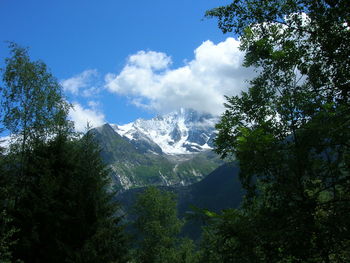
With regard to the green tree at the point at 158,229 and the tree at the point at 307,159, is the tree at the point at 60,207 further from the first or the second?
the green tree at the point at 158,229

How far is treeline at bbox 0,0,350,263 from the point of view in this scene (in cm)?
755

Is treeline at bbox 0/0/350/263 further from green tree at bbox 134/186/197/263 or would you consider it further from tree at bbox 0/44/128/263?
green tree at bbox 134/186/197/263

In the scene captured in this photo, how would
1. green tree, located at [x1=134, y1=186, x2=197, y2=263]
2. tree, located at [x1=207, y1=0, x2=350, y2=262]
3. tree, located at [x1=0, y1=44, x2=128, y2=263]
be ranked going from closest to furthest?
tree, located at [x1=207, y1=0, x2=350, y2=262], tree, located at [x1=0, y1=44, x2=128, y2=263], green tree, located at [x1=134, y1=186, x2=197, y2=263]

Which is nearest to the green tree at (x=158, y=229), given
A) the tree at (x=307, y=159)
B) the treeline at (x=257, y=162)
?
the treeline at (x=257, y=162)

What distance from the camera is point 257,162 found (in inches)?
332

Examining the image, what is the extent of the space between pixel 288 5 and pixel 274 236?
633 cm

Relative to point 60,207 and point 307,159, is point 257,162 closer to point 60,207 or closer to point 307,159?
point 307,159

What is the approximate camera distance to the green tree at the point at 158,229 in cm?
4900

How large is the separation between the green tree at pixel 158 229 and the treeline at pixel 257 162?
76.9 ft

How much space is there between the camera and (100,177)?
24.8 metres

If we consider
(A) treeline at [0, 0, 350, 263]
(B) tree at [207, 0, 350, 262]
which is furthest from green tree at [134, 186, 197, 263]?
(B) tree at [207, 0, 350, 262]

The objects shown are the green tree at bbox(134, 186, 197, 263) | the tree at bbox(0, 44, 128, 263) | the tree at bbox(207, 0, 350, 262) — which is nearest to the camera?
the tree at bbox(207, 0, 350, 262)

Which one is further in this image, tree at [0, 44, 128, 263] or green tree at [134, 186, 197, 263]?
green tree at [134, 186, 197, 263]

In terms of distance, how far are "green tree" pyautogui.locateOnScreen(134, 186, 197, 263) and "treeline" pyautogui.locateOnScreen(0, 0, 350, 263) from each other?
23453 mm
